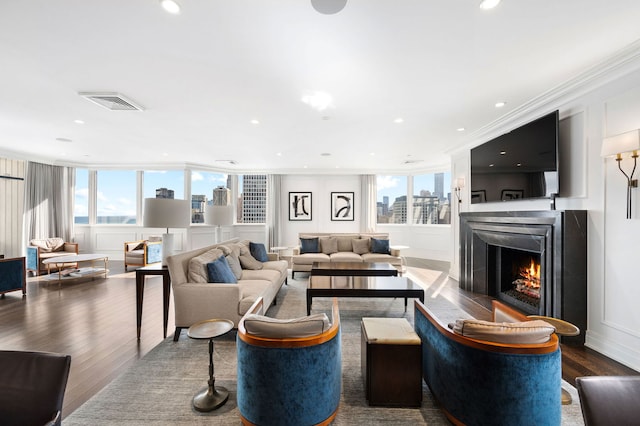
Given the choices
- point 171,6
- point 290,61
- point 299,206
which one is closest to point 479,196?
point 290,61

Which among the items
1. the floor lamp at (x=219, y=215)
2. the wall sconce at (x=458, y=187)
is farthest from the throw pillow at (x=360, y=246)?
the floor lamp at (x=219, y=215)

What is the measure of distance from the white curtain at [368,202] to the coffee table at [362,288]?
12.6ft

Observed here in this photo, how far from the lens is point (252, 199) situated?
7.74 meters

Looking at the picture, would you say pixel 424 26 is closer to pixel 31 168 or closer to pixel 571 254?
pixel 571 254

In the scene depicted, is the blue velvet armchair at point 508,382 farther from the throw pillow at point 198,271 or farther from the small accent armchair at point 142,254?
the small accent armchair at point 142,254

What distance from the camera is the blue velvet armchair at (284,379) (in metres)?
1.44

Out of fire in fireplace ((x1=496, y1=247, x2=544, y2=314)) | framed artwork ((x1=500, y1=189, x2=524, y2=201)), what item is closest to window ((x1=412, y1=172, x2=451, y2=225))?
fire in fireplace ((x1=496, y1=247, x2=544, y2=314))

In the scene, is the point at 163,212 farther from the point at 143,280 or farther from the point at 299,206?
the point at 299,206

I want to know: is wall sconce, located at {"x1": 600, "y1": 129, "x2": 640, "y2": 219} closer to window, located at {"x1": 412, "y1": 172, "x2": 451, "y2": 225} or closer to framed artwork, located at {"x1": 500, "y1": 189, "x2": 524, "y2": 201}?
framed artwork, located at {"x1": 500, "y1": 189, "x2": 524, "y2": 201}

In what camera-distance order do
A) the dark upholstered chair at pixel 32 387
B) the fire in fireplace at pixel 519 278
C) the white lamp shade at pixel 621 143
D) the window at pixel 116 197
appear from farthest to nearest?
the window at pixel 116 197
the fire in fireplace at pixel 519 278
the white lamp shade at pixel 621 143
the dark upholstered chair at pixel 32 387

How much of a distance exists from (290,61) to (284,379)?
234 centimetres

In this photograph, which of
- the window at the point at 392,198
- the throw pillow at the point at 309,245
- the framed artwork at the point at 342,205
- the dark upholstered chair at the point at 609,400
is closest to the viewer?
the dark upholstered chair at the point at 609,400

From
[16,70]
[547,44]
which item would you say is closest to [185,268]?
[16,70]

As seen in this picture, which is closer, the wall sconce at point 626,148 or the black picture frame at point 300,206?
the wall sconce at point 626,148
